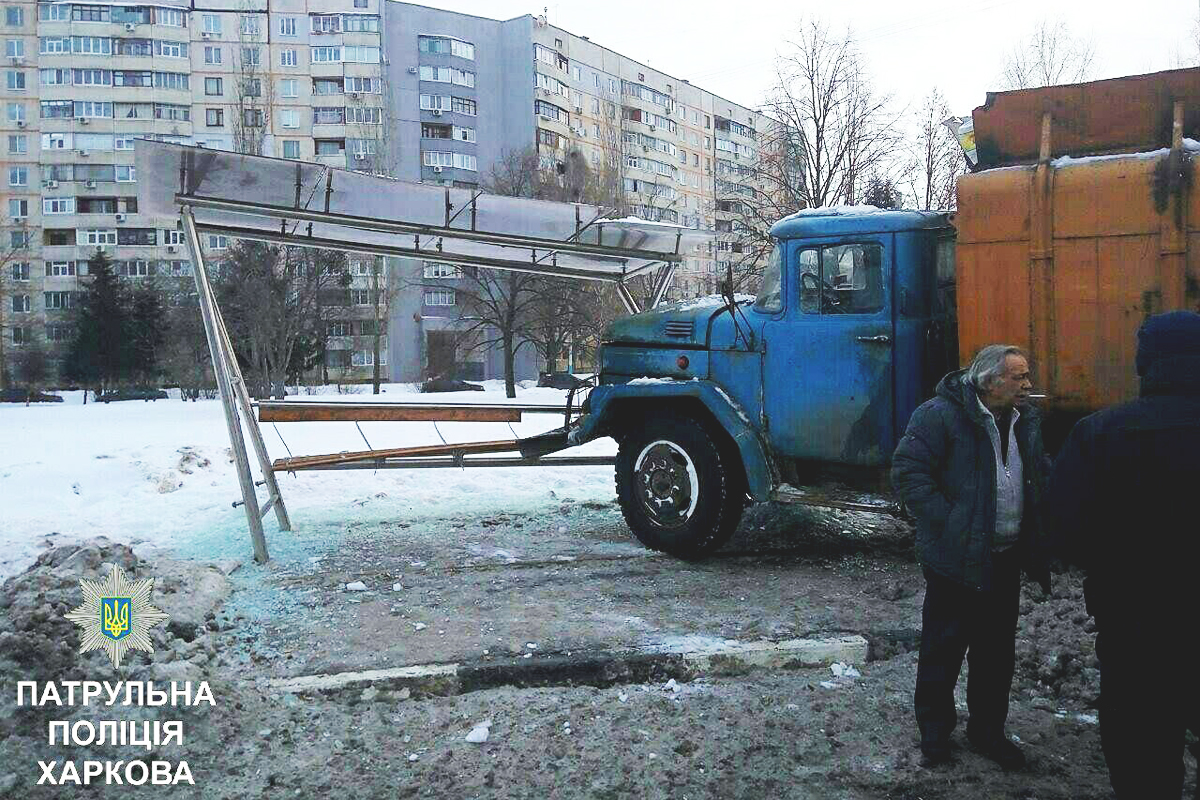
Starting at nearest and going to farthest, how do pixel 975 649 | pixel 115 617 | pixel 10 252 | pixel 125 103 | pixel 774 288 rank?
1. pixel 975 649
2. pixel 115 617
3. pixel 774 288
4. pixel 10 252
5. pixel 125 103

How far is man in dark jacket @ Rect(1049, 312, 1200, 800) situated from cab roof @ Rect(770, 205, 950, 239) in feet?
11.6

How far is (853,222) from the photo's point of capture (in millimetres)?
6574

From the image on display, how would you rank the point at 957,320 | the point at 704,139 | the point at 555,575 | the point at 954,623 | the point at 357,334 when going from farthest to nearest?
the point at 704,139
the point at 357,334
the point at 555,575
the point at 957,320
the point at 954,623

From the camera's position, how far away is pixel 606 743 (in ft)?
13.0

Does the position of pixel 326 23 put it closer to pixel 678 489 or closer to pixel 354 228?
pixel 354 228

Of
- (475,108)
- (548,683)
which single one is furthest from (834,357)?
(475,108)

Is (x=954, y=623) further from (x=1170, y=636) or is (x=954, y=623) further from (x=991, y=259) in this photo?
(x=991, y=259)

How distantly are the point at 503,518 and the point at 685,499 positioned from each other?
255 centimetres

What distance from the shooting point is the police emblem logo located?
4.55 m

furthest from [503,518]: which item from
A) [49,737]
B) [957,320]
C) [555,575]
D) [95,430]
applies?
[95,430]

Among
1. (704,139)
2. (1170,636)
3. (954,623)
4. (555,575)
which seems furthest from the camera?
(704,139)

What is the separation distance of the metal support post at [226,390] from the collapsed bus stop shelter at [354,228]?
11 mm

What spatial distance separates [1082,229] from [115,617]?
19.5 ft

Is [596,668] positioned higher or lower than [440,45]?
lower
